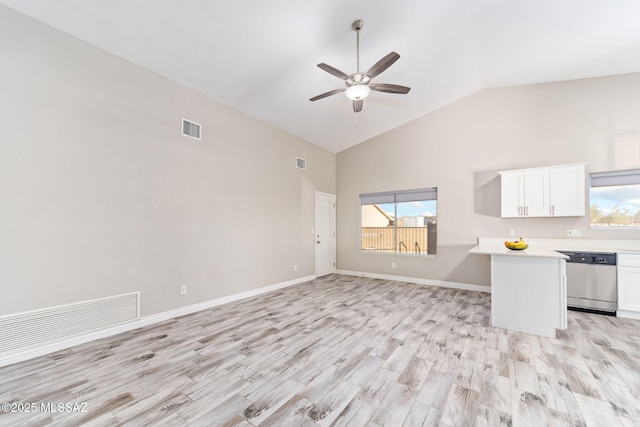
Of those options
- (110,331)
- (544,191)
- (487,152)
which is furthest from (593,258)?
(110,331)

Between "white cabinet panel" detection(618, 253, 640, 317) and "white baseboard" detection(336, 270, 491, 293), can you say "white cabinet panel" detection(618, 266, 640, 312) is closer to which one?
"white cabinet panel" detection(618, 253, 640, 317)

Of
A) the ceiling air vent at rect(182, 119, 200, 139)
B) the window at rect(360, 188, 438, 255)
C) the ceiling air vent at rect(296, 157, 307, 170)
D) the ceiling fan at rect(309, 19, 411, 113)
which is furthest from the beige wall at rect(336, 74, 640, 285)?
the ceiling air vent at rect(182, 119, 200, 139)

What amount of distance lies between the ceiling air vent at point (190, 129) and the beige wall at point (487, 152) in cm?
392

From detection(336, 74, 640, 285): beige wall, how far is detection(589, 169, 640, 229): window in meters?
0.17

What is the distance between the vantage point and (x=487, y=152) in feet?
16.2

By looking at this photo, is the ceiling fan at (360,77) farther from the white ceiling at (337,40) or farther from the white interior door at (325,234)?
the white interior door at (325,234)

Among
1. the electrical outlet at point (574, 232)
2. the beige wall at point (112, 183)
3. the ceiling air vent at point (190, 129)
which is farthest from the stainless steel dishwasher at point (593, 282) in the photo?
the ceiling air vent at point (190, 129)

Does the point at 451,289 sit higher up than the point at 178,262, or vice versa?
the point at 178,262

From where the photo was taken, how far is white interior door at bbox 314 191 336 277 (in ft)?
20.8

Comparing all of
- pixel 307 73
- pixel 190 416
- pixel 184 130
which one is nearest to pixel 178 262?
pixel 184 130

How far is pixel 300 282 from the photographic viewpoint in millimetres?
5695

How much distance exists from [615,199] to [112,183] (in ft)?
24.0

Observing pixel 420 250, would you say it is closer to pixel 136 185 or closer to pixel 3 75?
pixel 136 185

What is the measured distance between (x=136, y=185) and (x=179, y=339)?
196 centimetres
